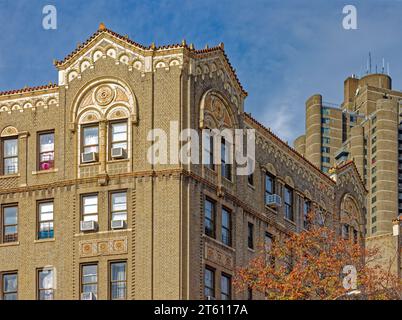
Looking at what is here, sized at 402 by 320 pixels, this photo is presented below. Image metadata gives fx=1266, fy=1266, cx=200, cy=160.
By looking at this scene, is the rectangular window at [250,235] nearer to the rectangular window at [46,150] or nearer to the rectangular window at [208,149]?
the rectangular window at [208,149]

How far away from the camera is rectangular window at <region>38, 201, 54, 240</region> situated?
6081 cm

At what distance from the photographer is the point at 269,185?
6800cm

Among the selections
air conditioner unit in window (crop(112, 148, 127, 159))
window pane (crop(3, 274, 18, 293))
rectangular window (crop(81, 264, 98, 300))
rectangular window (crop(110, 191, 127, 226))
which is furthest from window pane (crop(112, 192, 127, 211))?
window pane (crop(3, 274, 18, 293))

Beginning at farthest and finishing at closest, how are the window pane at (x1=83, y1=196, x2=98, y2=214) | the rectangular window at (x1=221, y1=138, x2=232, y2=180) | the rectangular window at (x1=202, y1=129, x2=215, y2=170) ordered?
the rectangular window at (x1=221, y1=138, x2=232, y2=180), the rectangular window at (x1=202, y1=129, x2=215, y2=170), the window pane at (x1=83, y1=196, x2=98, y2=214)

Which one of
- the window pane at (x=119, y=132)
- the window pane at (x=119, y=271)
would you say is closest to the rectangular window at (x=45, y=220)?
the window pane at (x=119, y=271)

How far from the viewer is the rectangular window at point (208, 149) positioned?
60.1 meters

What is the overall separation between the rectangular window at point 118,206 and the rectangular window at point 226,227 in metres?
5.42

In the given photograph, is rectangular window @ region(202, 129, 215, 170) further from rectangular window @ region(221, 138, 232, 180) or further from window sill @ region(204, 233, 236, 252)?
window sill @ region(204, 233, 236, 252)

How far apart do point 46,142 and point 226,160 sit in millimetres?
8918

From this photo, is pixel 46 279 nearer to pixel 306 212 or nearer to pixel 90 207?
pixel 90 207

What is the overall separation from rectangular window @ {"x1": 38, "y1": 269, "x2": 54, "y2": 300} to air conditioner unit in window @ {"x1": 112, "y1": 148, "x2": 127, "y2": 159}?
20.5 ft

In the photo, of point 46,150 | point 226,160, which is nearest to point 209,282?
point 226,160
